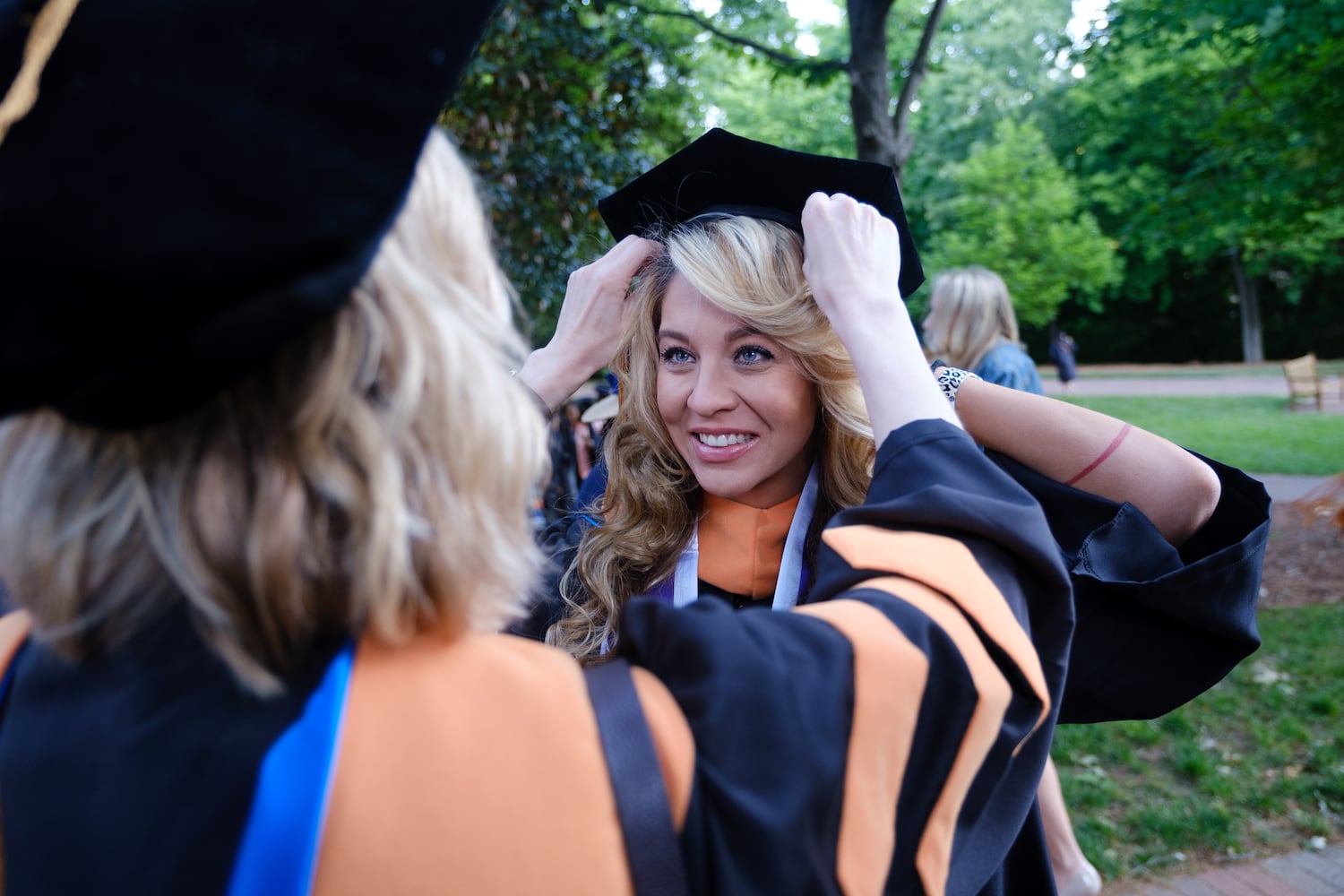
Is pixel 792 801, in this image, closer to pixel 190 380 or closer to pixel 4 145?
pixel 190 380

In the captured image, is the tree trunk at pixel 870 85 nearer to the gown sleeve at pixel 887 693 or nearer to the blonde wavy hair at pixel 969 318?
the blonde wavy hair at pixel 969 318

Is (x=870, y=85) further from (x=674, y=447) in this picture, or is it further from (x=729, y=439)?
(x=729, y=439)

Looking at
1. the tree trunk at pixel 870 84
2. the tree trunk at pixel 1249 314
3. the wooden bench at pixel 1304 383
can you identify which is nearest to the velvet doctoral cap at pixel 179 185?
the tree trunk at pixel 870 84

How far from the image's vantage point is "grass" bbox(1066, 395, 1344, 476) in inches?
458

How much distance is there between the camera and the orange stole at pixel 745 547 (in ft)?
6.75

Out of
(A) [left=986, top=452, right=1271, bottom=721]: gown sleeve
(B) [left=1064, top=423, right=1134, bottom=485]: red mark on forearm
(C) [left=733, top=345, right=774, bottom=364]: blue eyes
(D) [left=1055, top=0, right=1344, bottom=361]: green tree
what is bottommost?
(A) [left=986, top=452, right=1271, bottom=721]: gown sleeve

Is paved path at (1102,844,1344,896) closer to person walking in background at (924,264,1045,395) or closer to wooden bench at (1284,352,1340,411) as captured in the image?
person walking in background at (924,264,1045,395)

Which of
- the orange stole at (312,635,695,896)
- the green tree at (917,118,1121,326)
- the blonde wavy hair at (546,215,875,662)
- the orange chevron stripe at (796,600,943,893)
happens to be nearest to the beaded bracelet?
the blonde wavy hair at (546,215,875,662)

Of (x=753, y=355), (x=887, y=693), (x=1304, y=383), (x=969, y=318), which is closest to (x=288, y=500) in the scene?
(x=887, y=693)

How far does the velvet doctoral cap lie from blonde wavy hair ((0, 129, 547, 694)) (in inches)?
2.8

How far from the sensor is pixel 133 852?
0.82m

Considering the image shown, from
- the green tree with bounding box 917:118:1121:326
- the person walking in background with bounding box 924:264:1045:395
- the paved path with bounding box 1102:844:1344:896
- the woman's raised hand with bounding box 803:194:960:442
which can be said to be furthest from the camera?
the green tree with bounding box 917:118:1121:326

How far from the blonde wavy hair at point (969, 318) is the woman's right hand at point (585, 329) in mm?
3527

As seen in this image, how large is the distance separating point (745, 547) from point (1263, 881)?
2.83 m
